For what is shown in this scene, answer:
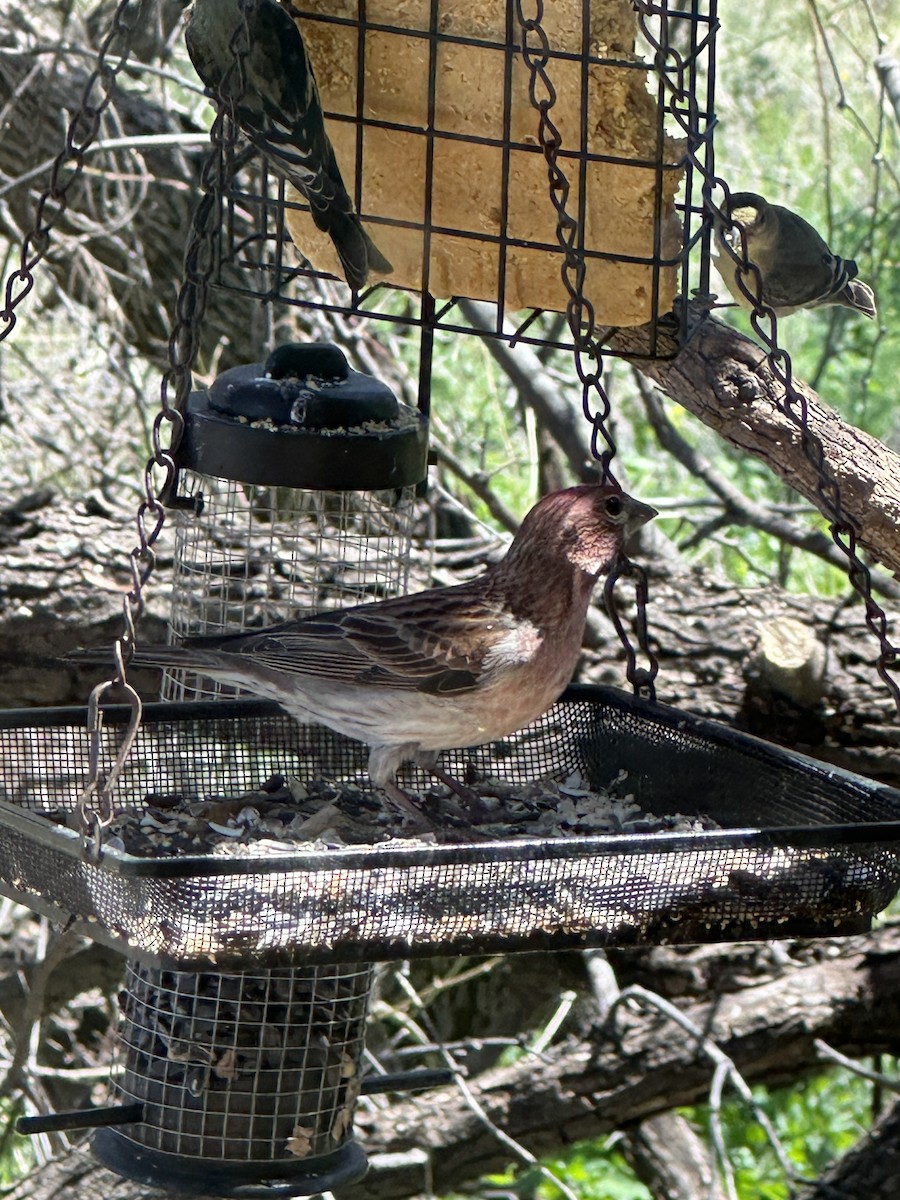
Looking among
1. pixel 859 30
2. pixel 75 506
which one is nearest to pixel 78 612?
pixel 75 506

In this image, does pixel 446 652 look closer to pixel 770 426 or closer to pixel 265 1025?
pixel 265 1025

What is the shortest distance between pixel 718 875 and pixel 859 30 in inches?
214

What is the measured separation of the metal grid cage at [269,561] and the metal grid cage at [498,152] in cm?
69

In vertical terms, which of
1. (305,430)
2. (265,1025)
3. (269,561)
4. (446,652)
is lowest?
(265,1025)

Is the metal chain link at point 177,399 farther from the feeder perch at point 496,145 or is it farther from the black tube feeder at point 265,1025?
the feeder perch at point 496,145

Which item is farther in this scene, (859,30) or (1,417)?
(859,30)

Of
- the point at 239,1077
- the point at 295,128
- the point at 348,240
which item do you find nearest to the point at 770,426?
the point at 348,240

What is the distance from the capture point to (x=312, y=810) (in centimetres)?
364

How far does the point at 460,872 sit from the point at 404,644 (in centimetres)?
68

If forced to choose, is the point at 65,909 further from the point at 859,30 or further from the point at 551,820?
the point at 859,30

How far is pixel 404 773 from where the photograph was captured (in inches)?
156

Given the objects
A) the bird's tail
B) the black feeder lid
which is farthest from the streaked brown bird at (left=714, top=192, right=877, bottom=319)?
the black feeder lid

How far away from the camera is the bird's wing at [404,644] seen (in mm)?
3406

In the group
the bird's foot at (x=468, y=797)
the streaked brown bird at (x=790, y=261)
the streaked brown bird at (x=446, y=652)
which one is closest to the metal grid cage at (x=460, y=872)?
the streaked brown bird at (x=446, y=652)
